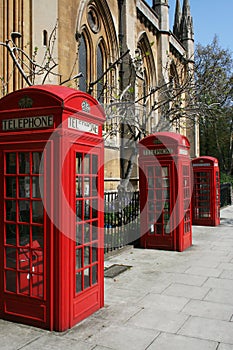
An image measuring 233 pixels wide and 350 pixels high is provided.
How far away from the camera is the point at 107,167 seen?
17.6 metres

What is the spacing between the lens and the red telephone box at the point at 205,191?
13852 millimetres

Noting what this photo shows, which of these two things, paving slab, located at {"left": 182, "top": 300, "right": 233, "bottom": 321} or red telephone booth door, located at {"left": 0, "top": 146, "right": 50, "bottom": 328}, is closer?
red telephone booth door, located at {"left": 0, "top": 146, "right": 50, "bottom": 328}

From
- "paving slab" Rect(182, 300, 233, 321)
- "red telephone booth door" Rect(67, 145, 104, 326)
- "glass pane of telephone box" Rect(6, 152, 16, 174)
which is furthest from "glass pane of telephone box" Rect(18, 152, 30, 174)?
"paving slab" Rect(182, 300, 233, 321)

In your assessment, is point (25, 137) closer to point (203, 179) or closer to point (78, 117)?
point (78, 117)

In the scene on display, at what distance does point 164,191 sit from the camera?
9336 mm

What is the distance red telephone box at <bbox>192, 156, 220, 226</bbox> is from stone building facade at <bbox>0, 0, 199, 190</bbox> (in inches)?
95.4

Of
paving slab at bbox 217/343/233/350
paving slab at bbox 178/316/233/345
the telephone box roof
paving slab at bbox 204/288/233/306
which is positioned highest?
the telephone box roof

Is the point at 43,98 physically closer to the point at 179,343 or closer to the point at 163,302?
the point at 179,343

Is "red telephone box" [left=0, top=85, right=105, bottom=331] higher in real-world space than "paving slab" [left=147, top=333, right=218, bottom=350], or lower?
higher

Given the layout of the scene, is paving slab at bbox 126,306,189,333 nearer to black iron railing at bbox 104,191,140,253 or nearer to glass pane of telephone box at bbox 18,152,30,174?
glass pane of telephone box at bbox 18,152,30,174

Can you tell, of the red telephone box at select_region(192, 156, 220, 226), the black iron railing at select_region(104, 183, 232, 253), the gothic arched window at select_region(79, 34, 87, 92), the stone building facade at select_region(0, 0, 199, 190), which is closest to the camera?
the black iron railing at select_region(104, 183, 232, 253)

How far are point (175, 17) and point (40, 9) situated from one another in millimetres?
28324

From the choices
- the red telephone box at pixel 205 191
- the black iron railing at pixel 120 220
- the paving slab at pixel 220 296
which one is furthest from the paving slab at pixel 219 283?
the red telephone box at pixel 205 191

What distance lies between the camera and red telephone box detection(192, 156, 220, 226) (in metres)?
13.9
